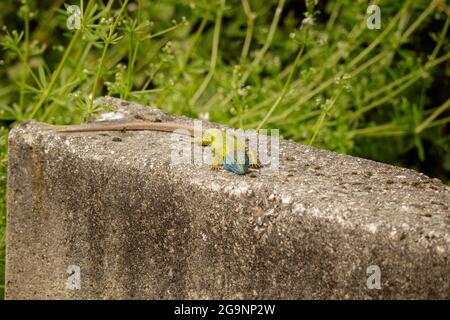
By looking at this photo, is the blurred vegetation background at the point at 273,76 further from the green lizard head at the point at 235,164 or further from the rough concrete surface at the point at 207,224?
the green lizard head at the point at 235,164

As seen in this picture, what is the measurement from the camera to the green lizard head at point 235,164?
2.35 m

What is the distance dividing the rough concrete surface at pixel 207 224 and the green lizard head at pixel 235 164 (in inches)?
0.9

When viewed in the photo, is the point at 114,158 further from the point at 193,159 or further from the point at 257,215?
the point at 257,215

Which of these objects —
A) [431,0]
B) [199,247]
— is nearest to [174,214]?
[199,247]

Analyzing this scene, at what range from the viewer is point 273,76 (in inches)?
157

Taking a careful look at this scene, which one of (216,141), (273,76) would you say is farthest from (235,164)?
(273,76)

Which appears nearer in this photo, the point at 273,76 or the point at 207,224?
the point at 207,224

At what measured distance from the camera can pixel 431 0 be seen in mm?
4305

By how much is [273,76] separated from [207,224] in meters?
1.84

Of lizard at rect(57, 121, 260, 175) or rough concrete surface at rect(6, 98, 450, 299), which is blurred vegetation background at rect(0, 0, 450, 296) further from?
rough concrete surface at rect(6, 98, 450, 299)

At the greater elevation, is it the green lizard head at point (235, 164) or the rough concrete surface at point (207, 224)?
the green lizard head at point (235, 164)

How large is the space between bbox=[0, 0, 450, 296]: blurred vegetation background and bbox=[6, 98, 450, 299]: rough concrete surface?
0.37 m

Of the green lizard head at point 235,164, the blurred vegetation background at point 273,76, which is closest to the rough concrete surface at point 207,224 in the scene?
the green lizard head at point 235,164

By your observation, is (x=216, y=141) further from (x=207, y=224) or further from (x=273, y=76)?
(x=273, y=76)
